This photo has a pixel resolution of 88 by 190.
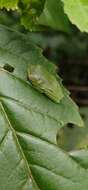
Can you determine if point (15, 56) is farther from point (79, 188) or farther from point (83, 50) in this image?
point (83, 50)

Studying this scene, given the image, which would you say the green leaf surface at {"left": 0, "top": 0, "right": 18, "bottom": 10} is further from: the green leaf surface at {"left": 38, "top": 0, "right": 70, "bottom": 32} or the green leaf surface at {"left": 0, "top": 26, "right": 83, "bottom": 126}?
the green leaf surface at {"left": 38, "top": 0, "right": 70, "bottom": 32}

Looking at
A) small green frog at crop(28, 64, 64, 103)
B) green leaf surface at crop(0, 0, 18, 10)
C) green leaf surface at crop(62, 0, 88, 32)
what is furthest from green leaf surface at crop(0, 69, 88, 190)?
green leaf surface at crop(62, 0, 88, 32)

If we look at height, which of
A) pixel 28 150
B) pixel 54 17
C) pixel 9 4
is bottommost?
pixel 28 150

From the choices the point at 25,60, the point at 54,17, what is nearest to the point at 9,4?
the point at 25,60

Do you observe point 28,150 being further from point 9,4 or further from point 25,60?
point 9,4

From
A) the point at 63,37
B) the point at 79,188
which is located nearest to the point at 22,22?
the point at 79,188

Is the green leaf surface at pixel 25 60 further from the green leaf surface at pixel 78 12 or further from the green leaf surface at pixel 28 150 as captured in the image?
the green leaf surface at pixel 78 12

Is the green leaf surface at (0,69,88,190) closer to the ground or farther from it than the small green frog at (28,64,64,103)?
closer to the ground
